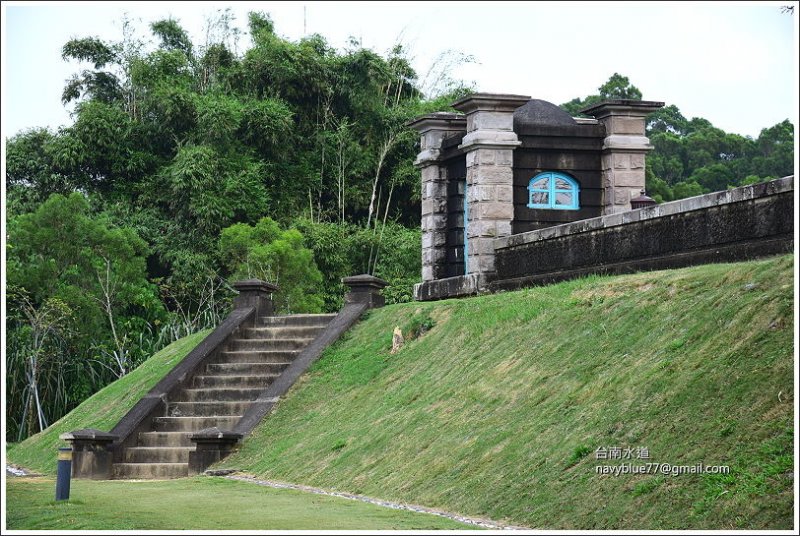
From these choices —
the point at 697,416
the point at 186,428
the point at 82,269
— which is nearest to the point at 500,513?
the point at 697,416

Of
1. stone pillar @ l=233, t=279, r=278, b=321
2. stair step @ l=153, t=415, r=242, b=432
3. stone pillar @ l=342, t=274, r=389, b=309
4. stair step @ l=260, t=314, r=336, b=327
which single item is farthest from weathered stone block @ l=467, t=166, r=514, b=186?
stair step @ l=153, t=415, r=242, b=432

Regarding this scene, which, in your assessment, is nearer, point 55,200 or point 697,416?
point 697,416

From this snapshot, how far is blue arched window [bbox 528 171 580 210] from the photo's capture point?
18922mm

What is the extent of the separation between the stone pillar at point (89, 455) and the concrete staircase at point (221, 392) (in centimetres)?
21

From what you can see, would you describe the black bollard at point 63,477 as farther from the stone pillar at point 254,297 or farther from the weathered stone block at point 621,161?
the weathered stone block at point 621,161

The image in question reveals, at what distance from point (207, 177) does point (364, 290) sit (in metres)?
11.8

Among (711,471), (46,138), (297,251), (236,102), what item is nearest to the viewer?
(711,471)

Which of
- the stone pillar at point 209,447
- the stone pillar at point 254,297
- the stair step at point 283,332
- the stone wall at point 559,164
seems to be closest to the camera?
the stone pillar at point 209,447

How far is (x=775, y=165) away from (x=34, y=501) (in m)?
39.9

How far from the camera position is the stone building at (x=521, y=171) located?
18453 mm

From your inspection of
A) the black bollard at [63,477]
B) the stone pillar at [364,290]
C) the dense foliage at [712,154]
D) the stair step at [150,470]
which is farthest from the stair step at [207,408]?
the dense foliage at [712,154]

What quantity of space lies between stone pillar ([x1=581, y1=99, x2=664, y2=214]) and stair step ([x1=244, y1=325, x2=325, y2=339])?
503 cm

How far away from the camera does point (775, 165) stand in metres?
46.8

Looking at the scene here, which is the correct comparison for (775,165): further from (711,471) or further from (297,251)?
(711,471)
